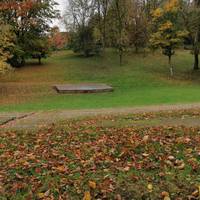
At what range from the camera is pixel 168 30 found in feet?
125

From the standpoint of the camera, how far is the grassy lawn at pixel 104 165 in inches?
205

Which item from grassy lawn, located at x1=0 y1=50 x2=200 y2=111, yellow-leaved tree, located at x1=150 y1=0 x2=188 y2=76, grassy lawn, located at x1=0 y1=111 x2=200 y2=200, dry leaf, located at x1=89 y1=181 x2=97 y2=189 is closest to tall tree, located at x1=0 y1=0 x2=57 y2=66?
grassy lawn, located at x1=0 y1=50 x2=200 y2=111

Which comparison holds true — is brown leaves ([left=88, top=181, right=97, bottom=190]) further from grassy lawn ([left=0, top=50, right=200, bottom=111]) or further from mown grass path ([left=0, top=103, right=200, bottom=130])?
grassy lawn ([left=0, top=50, right=200, bottom=111])

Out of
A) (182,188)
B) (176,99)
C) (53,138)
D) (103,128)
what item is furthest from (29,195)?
(176,99)

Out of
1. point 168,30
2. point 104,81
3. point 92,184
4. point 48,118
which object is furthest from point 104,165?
point 168,30

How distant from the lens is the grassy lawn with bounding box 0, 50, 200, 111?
25344mm

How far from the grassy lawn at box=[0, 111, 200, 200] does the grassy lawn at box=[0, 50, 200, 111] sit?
50.0 feet

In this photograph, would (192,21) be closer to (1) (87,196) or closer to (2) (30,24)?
(2) (30,24)

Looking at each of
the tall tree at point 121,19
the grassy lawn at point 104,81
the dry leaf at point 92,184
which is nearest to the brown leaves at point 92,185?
the dry leaf at point 92,184

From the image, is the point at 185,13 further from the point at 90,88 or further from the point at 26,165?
the point at 26,165

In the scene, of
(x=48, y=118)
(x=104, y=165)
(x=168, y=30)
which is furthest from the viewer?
(x=168, y=30)

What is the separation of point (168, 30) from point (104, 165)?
3366cm

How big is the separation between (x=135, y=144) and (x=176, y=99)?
19.3m

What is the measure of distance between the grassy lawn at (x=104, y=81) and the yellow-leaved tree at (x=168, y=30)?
127 inches
